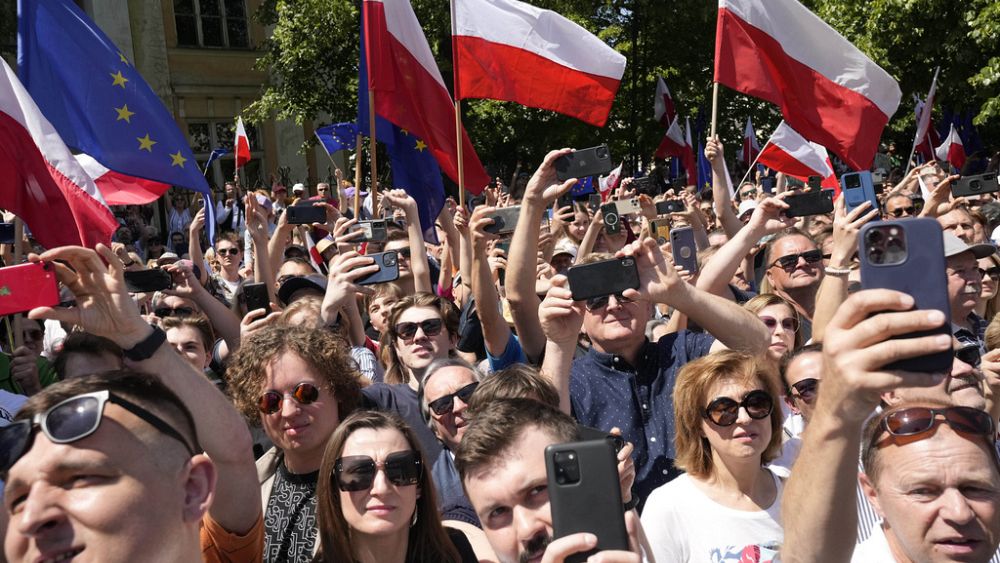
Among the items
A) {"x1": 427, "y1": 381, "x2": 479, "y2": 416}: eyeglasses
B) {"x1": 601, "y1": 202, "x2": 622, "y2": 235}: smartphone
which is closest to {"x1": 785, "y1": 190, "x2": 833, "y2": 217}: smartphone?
{"x1": 601, "y1": 202, "x2": 622, "y2": 235}: smartphone

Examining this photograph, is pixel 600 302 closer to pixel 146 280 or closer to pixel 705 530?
pixel 705 530

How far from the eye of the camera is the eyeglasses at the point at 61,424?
202 centimetres

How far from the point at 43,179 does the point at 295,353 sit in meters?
2.49

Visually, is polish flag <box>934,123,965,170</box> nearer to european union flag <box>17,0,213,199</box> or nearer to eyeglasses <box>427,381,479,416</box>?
european union flag <box>17,0,213,199</box>

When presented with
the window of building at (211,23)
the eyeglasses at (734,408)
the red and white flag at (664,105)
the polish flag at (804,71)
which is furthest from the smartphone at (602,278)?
the window of building at (211,23)

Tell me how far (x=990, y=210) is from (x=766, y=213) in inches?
216

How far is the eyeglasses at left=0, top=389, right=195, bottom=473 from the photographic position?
2018mm

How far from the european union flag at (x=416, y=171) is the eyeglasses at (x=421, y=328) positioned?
9.84ft

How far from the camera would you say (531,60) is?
7367mm

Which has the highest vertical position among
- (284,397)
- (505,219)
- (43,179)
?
(43,179)

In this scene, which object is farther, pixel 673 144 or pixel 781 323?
pixel 673 144

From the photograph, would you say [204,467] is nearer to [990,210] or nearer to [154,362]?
[154,362]

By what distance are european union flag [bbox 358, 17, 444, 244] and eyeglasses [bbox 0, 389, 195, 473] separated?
579 cm

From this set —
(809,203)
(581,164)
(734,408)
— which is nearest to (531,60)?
(809,203)
